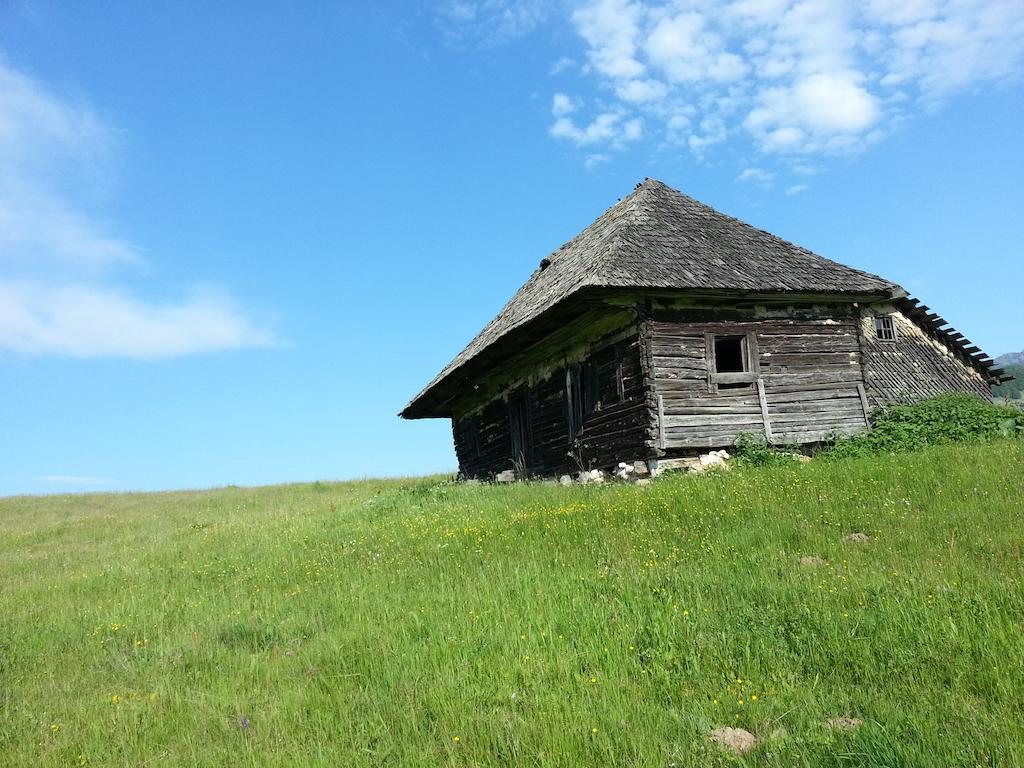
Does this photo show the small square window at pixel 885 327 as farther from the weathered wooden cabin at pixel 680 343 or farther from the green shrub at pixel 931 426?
the green shrub at pixel 931 426

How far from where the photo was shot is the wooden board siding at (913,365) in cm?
1839

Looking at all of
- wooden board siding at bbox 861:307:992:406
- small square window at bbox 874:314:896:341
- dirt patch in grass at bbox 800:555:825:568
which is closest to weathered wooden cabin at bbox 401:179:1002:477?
wooden board siding at bbox 861:307:992:406

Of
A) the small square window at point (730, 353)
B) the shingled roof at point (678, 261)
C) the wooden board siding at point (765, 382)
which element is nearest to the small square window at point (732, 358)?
the small square window at point (730, 353)

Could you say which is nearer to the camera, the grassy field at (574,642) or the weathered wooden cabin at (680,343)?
the grassy field at (574,642)

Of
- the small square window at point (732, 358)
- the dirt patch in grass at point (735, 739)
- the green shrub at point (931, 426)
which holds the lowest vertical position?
the dirt patch in grass at point (735, 739)

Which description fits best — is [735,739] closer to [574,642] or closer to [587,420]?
[574,642]

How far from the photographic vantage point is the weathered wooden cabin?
1317cm

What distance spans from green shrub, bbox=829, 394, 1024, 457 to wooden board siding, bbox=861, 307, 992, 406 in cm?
229

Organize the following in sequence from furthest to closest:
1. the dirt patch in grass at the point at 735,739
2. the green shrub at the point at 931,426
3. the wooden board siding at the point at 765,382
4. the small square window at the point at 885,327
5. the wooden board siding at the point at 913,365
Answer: the small square window at the point at 885,327 < the wooden board siding at the point at 913,365 < the green shrub at the point at 931,426 < the wooden board siding at the point at 765,382 < the dirt patch in grass at the point at 735,739

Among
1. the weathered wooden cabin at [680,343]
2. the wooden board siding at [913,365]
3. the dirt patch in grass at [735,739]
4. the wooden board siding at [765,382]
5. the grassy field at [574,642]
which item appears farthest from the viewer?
the wooden board siding at [913,365]

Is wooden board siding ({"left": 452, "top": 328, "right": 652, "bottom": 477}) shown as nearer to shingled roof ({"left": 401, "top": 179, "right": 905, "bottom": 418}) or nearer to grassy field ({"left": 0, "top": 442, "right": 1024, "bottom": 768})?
shingled roof ({"left": 401, "top": 179, "right": 905, "bottom": 418})

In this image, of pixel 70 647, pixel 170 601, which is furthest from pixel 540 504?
pixel 70 647

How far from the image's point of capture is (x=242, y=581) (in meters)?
8.41

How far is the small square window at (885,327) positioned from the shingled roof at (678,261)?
412 centimetres
